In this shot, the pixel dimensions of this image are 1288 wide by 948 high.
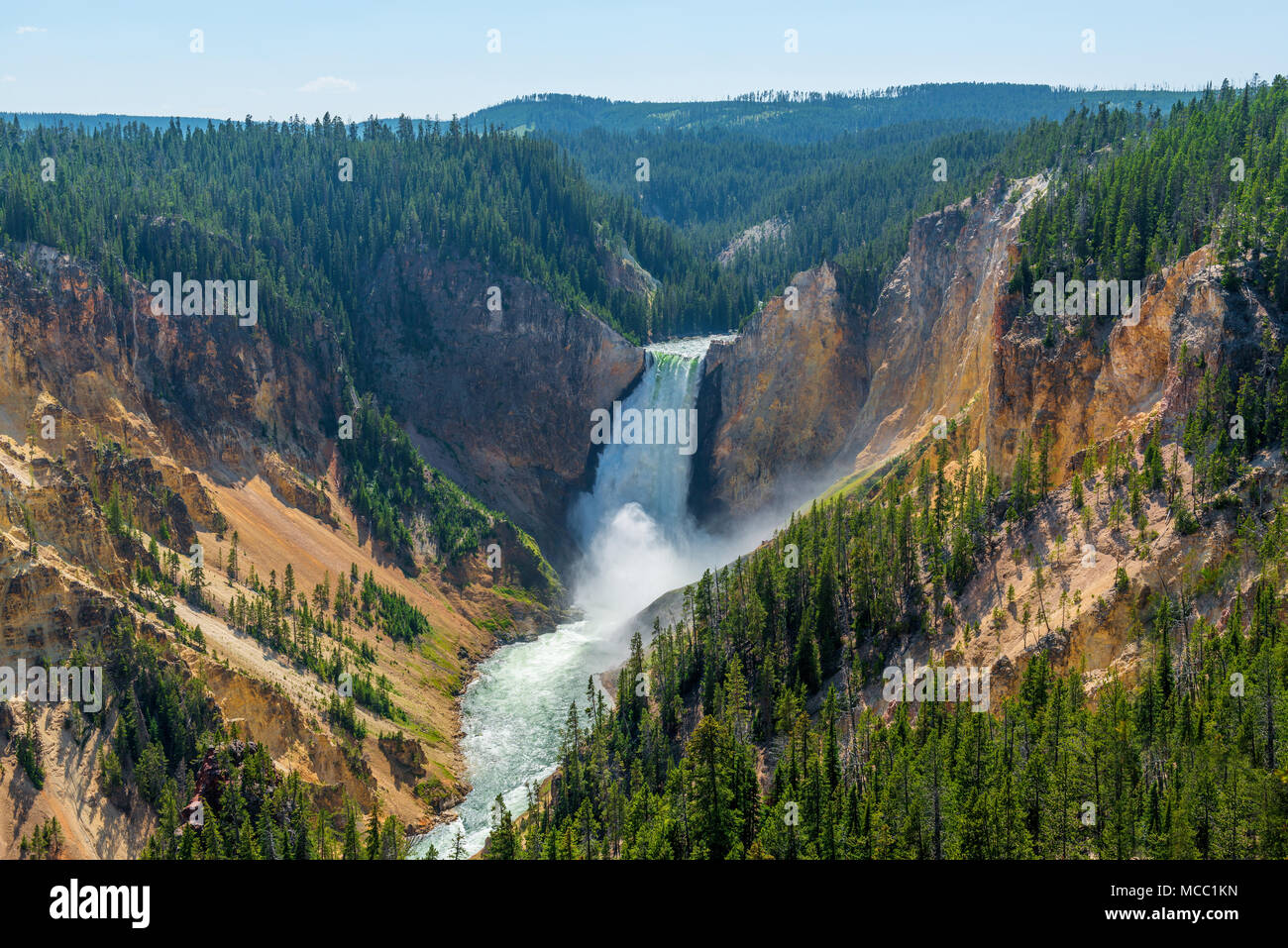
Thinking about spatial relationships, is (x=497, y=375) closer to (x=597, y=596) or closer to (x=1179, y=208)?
(x=597, y=596)

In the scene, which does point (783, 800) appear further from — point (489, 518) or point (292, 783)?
point (489, 518)

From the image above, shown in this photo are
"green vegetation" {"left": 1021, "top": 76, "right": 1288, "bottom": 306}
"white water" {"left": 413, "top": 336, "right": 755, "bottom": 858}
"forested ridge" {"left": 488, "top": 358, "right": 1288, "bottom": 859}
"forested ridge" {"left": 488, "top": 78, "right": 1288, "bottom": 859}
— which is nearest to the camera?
"forested ridge" {"left": 488, "top": 358, "right": 1288, "bottom": 859}

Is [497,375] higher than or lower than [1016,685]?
higher

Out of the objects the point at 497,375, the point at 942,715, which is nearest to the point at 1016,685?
the point at 942,715

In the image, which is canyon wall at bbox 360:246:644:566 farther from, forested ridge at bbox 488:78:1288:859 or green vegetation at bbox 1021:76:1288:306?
green vegetation at bbox 1021:76:1288:306

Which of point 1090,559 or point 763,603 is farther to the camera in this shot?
point 763,603

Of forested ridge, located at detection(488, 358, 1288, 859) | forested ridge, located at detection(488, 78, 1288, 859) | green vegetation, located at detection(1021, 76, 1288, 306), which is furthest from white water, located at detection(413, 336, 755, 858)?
green vegetation, located at detection(1021, 76, 1288, 306)

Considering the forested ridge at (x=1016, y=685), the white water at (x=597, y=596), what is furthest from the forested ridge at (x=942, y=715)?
the white water at (x=597, y=596)
